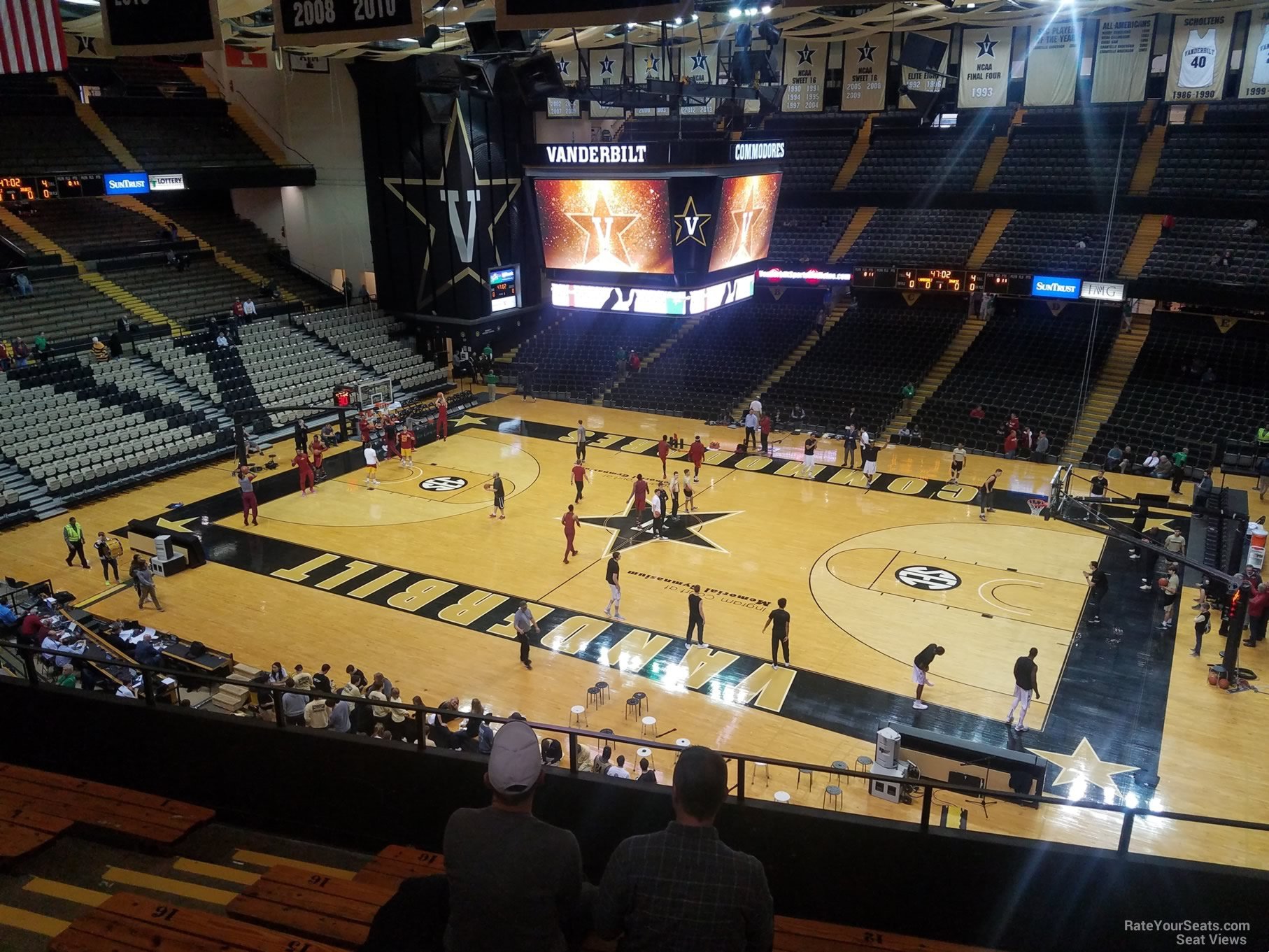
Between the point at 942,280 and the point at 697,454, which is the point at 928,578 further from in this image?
the point at 942,280

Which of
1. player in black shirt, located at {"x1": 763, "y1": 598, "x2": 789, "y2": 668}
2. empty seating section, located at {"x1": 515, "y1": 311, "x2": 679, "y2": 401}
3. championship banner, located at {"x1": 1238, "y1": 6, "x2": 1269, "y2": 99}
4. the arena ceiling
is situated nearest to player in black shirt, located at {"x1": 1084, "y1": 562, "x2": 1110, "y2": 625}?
player in black shirt, located at {"x1": 763, "y1": 598, "x2": 789, "y2": 668}

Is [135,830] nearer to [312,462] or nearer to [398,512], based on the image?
[398,512]

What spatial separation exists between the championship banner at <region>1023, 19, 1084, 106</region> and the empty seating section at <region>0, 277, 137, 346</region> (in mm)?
28163

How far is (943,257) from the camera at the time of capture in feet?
104

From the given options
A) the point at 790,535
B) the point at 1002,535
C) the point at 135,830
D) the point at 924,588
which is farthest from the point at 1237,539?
the point at 135,830

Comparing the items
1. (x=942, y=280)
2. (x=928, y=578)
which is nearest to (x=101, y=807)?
(x=928, y=578)

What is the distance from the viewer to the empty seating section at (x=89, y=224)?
1293 inches

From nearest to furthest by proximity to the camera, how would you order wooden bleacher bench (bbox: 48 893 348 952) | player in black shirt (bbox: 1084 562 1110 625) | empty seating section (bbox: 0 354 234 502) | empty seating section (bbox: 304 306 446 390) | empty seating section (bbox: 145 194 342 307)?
wooden bleacher bench (bbox: 48 893 348 952)
player in black shirt (bbox: 1084 562 1110 625)
empty seating section (bbox: 0 354 234 502)
empty seating section (bbox: 304 306 446 390)
empty seating section (bbox: 145 194 342 307)

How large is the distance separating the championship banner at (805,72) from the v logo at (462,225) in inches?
435

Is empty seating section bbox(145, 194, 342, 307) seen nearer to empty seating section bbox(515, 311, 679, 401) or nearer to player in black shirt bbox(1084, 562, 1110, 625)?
empty seating section bbox(515, 311, 679, 401)

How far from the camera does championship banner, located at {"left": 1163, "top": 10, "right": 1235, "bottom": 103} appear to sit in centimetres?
2391

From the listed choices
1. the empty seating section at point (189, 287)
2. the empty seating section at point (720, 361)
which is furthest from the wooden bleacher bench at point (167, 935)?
the empty seating section at point (189, 287)

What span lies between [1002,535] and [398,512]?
13568 mm

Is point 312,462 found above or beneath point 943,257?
beneath
